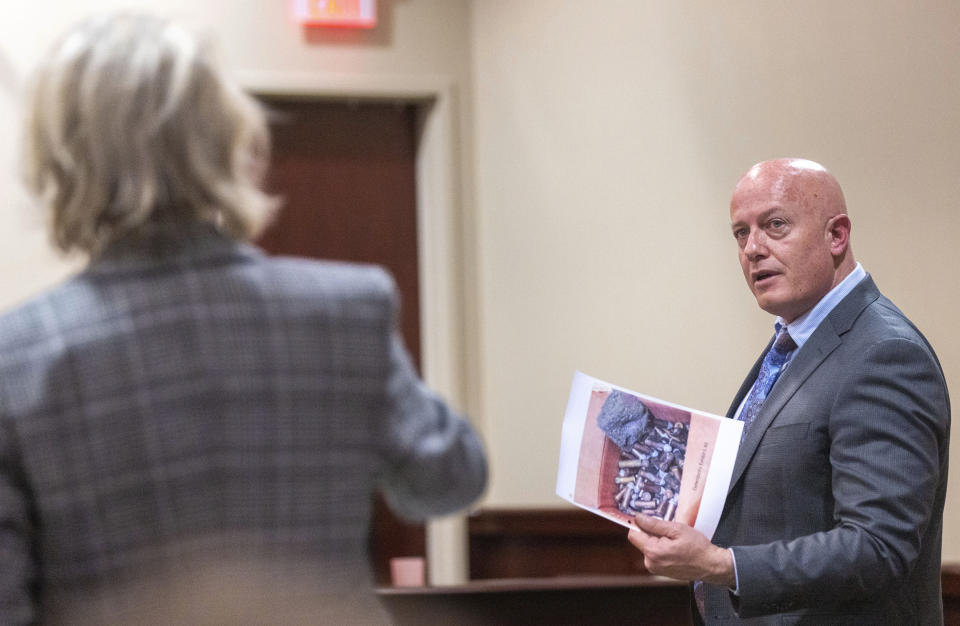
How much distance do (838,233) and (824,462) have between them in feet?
1.50

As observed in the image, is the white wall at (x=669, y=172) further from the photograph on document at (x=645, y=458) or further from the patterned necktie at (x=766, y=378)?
the photograph on document at (x=645, y=458)

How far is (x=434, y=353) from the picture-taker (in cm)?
473

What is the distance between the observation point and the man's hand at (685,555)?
189 centimetres

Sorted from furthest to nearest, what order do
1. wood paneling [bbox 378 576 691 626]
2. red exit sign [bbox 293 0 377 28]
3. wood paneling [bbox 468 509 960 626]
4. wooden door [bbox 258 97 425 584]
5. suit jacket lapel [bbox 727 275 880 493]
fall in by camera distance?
wooden door [bbox 258 97 425 584]
red exit sign [bbox 293 0 377 28]
wood paneling [bbox 468 509 960 626]
wood paneling [bbox 378 576 691 626]
suit jacket lapel [bbox 727 275 880 493]

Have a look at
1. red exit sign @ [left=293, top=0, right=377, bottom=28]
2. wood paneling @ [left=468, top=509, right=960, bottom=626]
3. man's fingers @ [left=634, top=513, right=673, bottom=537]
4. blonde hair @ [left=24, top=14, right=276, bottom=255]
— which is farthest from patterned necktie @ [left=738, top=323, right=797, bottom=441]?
red exit sign @ [left=293, top=0, right=377, bottom=28]

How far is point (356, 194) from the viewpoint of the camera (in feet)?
15.7

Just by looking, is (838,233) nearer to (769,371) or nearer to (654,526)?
(769,371)

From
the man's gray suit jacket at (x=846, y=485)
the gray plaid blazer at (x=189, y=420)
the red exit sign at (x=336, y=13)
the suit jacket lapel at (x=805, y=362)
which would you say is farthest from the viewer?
the red exit sign at (x=336, y=13)

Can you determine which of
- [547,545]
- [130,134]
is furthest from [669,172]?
[130,134]

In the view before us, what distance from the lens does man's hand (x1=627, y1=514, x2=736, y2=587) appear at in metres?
1.89

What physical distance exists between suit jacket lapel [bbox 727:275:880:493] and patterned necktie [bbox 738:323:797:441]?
0.07 m

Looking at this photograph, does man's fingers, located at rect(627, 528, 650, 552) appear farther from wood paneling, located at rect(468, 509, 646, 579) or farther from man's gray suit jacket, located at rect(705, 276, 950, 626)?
wood paneling, located at rect(468, 509, 646, 579)

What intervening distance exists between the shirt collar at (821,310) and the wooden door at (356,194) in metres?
2.74

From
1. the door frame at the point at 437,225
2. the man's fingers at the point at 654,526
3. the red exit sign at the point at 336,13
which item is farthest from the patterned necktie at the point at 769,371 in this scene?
the red exit sign at the point at 336,13
